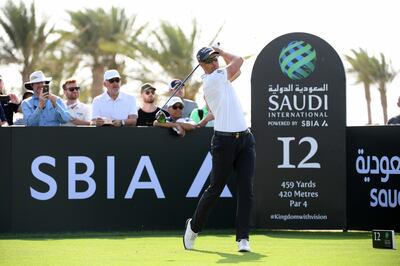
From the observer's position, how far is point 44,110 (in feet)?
45.5

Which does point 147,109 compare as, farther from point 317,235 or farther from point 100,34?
point 100,34

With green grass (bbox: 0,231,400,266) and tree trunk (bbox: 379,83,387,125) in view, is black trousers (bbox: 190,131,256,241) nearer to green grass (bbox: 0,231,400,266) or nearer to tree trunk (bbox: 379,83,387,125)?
green grass (bbox: 0,231,400,266)

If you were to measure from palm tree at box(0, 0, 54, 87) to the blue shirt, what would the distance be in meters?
18.5

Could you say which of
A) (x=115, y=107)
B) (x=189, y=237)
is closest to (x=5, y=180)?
(x=115, y=107)

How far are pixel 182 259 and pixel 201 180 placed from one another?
3.75 m

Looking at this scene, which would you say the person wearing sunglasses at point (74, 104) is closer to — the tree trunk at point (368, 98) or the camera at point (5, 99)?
the camera at point (5, 99)

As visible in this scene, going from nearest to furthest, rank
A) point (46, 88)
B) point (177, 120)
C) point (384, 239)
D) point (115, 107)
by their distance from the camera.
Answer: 1. point (384, 239)
2. point (46, 88)
3. point (177, 120)
4. point (115, 107)

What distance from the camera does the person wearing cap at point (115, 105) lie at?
46.3ft

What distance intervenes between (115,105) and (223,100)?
3.63m

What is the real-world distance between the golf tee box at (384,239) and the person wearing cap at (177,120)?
376 centimetres

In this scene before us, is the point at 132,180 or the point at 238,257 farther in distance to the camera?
the point at 132,180

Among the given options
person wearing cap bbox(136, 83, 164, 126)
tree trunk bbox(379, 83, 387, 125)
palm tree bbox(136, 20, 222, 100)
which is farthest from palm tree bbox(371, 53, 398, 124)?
person wearing cap bbox(136, 83, 164, 126)

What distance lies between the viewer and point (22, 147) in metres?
13.4

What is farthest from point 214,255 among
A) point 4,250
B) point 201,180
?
point 201,180
